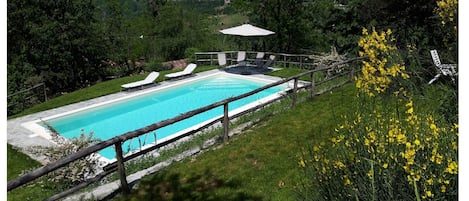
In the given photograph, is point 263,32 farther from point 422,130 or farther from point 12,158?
point 422,130

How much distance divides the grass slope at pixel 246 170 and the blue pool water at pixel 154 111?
3699 mm

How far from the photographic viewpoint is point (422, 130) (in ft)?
7.73

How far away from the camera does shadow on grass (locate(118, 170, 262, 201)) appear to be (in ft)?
14.6

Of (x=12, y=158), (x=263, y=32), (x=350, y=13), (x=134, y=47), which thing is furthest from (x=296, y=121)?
(x=134, y=47)

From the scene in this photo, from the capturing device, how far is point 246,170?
5137 mm

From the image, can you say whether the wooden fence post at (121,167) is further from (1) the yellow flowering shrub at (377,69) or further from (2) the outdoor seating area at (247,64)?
(2) the outdoor seating area at (247,64)

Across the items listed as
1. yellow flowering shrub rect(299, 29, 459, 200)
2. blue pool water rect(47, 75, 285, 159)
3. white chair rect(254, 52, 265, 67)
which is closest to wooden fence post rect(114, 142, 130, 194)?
yellow flowering shrub rect(299, 29, 459, 200)

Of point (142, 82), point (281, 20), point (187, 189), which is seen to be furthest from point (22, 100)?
point (281, 20)

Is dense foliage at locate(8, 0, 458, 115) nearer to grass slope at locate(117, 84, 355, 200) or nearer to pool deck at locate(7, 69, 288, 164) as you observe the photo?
pool deck at locate(7, 69, 288, 164)

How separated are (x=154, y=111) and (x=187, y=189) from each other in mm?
7628

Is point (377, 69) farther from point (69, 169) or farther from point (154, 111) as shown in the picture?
point (154, 111)

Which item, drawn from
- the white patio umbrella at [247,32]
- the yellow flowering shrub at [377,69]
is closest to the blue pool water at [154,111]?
the white patio umbrella at [247,32]

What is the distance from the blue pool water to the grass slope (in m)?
3.70
